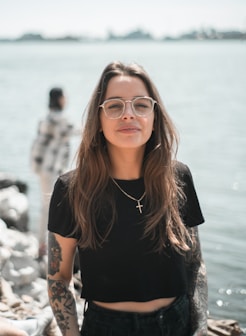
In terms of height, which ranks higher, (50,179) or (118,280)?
(118,280)

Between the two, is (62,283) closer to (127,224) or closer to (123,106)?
(127,224)

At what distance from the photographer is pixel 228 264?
374 inches

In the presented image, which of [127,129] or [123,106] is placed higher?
[123,106]

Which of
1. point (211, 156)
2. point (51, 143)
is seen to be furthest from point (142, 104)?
point (211, 156)

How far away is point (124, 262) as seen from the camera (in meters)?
2.85

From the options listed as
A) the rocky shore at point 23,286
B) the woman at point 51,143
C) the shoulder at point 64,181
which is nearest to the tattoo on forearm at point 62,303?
the shoulder at point 64,181

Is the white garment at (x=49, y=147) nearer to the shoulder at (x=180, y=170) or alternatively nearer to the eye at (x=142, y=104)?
the shoulder at (x=180, y=170)

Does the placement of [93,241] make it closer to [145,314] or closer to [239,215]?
[145,314]

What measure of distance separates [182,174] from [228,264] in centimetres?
667

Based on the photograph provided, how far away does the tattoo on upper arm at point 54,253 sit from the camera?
2.96m

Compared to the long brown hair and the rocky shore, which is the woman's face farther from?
the rocky shore

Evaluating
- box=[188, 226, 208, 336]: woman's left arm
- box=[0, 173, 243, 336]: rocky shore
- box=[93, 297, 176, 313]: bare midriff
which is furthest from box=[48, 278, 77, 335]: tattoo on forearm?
box=[0, 173, 243, 336]: rocky shore

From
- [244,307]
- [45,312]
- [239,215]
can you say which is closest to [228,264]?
[244,307]

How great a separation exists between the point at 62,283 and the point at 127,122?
2.72 ft
